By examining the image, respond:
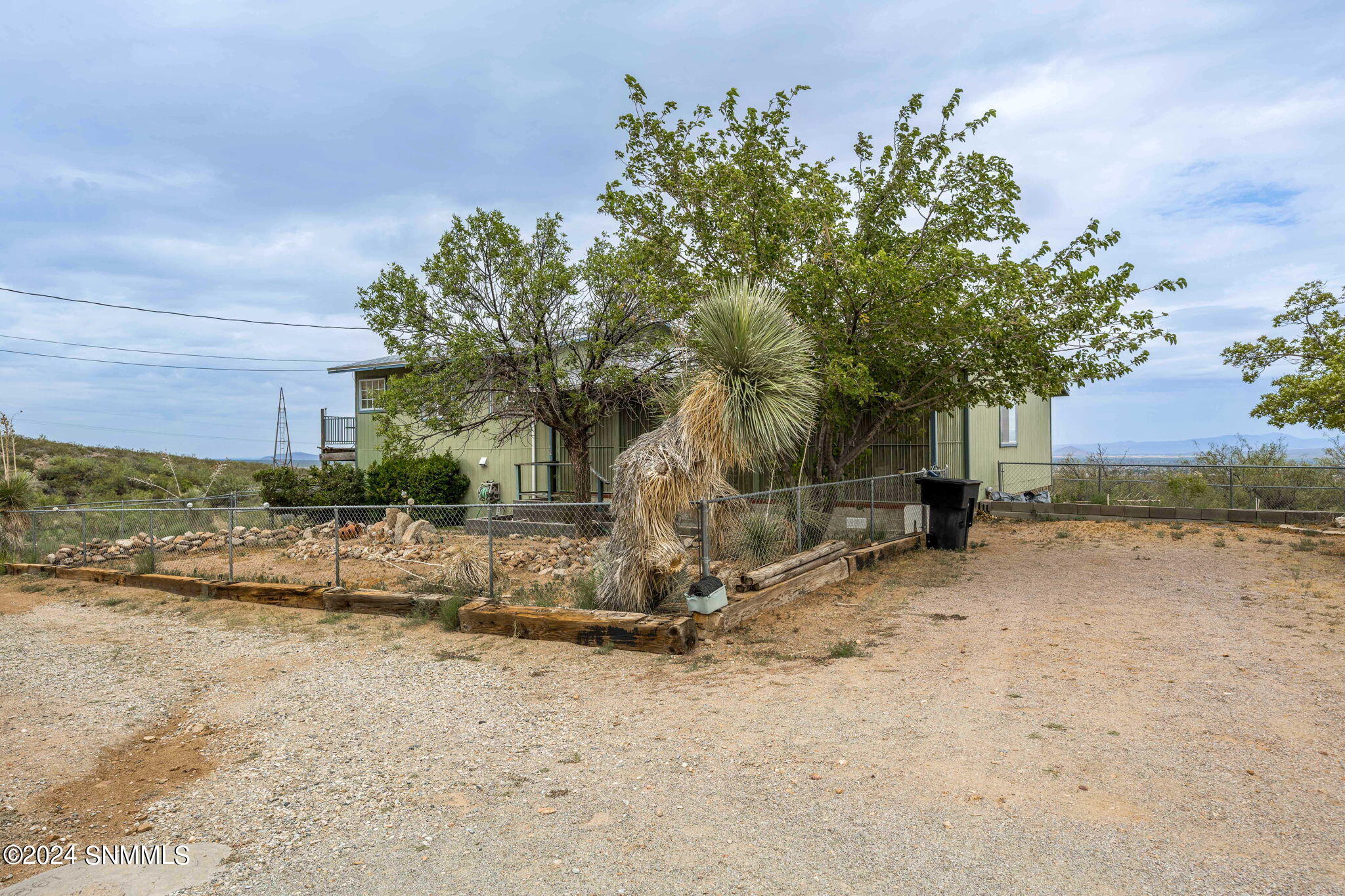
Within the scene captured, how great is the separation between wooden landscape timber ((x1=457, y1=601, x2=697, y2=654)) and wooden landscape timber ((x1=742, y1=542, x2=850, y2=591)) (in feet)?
4.23

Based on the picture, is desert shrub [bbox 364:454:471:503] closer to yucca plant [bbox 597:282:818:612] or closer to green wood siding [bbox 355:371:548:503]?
green wood siding [bbox 355:371:548:503]

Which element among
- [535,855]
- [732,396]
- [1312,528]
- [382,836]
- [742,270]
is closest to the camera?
[535,855]

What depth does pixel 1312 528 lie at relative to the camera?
43.7 feet

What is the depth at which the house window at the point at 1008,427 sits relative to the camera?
17.3m

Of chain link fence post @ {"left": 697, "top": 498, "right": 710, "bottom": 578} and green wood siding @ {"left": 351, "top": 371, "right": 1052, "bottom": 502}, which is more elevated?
green wood siding @ {"left": 351, "top": 371, "right": 1052, "bottom": 502}

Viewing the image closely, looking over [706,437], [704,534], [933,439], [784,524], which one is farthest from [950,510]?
[704,534]

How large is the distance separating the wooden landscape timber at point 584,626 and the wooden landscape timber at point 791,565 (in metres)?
1.29

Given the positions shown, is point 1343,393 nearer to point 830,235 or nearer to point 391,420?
point 830,235

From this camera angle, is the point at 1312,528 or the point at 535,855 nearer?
the point at 535,855

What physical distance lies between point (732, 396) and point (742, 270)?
166 inches

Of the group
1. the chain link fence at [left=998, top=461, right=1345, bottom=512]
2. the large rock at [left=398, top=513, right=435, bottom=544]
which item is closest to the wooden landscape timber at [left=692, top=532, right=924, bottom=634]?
the chain link fence at [left=998, top=461, right=1345, bottom=512]

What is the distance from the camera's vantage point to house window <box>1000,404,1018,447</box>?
17.3 meters

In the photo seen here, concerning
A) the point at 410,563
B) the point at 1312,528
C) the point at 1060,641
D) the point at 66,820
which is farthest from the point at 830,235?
the point at 1312,528

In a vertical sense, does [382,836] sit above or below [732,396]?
below
